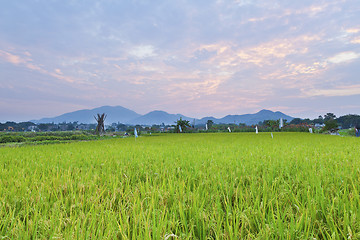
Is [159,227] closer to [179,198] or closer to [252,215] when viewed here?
[179,198]

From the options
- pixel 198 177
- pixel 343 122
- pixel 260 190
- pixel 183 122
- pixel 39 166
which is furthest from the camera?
pixel 343 122

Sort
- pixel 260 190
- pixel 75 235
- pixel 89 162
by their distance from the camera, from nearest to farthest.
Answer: pixel 75 235
pixel 260 190
pixel 89 162

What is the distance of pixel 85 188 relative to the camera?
99.7 inches

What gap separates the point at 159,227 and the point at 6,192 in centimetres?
245

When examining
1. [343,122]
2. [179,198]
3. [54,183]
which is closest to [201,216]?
[179,198]

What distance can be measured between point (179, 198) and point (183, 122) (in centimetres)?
3936

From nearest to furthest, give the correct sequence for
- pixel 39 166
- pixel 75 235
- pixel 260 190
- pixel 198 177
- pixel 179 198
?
pixel 75 235 < pixel 179 198 < pixel 260 190 < pixel 198 177 < pixel 39 166

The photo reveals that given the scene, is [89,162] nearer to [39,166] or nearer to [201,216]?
[39,166]

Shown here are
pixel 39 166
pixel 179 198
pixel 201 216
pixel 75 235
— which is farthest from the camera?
pixel 39 166

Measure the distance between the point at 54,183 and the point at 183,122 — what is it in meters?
38.8

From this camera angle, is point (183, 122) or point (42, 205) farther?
point (183, 122)

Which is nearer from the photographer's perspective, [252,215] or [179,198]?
[252,215]

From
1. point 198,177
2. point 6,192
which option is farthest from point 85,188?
point 198,177

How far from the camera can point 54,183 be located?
263cm
